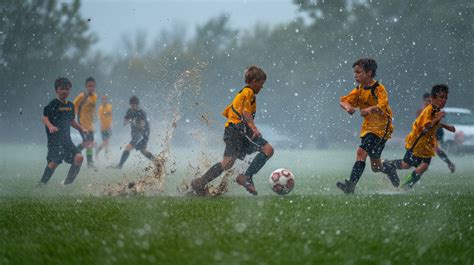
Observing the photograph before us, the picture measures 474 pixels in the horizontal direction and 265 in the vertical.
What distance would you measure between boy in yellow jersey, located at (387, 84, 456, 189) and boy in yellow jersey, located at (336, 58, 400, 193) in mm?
1025

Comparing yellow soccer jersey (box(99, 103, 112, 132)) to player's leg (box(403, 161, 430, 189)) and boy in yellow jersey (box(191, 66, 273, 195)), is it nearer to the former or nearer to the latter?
player's leg (box(403, 161, 430, 189))

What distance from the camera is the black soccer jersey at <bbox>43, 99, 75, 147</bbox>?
1059 centimetres

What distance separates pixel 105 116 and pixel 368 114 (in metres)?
11.0

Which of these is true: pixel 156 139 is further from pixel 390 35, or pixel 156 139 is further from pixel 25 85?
pixel 25 85

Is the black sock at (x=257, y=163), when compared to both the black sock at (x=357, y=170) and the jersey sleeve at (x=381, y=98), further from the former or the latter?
the jersey sleeve at (x=381, y=98)

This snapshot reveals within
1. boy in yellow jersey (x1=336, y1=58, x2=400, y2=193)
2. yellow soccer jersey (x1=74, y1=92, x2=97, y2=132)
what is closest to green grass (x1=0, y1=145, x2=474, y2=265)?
boy in yellow jersey (x1=336, y1=58, x2=400, y2=193)

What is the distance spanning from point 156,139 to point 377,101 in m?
19.0

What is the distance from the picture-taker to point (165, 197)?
835cm

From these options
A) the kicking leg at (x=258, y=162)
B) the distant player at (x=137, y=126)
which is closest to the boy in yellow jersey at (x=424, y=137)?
the kicking leg at (x=258, y=162)

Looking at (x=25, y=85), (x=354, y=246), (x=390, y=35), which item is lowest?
(x=354, y=246)

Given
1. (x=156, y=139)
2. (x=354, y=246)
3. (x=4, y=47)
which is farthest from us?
(x=4, y=47)

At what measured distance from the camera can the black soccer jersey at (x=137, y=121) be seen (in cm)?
1491

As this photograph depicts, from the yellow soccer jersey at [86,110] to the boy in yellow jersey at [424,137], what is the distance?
767 cm

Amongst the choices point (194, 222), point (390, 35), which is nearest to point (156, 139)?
point (390, 35)
